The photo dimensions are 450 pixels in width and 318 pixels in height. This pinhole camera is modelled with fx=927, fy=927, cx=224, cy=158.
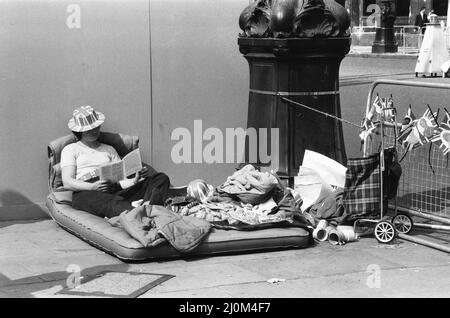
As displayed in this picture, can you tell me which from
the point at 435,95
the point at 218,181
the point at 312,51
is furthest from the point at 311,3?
the point at 435,95

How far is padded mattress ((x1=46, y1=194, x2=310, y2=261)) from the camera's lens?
22.1 ft

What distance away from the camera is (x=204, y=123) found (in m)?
9.00

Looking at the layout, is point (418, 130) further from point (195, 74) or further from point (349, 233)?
point (195, 74)

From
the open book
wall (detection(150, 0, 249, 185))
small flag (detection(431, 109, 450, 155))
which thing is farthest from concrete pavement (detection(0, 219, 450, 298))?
wall (detection(150, 0, 249, 185))

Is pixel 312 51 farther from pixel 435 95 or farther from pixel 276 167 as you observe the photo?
pixel 435 95

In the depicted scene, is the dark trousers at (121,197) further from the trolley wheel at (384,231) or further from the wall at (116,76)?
the trolley wheel at (384,231)

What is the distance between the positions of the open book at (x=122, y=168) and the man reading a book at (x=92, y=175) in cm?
4

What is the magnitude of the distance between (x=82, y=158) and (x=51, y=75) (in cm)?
91

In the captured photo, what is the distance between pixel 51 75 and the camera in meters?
8.40

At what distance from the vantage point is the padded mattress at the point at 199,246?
22.1ft

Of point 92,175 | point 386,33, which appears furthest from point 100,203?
point 386,33

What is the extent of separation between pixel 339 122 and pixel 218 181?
1371 millimetres

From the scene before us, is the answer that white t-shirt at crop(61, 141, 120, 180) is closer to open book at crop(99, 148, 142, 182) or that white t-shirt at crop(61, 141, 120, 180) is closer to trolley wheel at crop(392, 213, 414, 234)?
open book at crop(99, 148, 142, 182)

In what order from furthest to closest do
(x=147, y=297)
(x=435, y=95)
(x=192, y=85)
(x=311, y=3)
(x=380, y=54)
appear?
(x=380, y=54)
(x=435, y=95)
(x=192, y=85)
(x=311, y=3)
(x=147, y=297)
